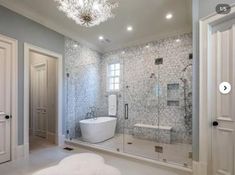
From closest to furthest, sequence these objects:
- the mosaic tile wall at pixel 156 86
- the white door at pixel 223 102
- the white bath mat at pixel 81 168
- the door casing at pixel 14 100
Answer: the white bath mat at pixel 81 168 → the white door at pixel 223 102 → the door casing at pixel 14 100 → the mosaic tile wall at pixel 156 86

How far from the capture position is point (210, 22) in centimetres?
217

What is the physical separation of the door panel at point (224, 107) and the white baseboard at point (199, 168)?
133mm

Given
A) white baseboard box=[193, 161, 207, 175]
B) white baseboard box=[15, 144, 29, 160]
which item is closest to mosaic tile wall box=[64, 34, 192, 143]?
white baseboard box=[15, 144, 29, 160]

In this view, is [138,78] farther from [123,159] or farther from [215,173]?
[215,173]

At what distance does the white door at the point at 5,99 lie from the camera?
2834mm

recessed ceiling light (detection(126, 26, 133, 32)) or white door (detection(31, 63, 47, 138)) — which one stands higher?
recessed ceiling light (detection(126, 26, 133, 32))

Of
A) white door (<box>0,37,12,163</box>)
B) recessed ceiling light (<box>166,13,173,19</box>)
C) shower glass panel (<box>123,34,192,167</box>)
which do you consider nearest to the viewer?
white door (<box>0,37,12,163</box>)

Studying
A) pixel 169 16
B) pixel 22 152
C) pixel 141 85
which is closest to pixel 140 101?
pixel 141 85

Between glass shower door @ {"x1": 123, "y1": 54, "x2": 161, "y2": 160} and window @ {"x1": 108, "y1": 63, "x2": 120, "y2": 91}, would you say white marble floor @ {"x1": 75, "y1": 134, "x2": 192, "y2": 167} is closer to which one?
glass shower door @ {"x1": 123, "y1": 54, "x2": 161, "y2": 160}

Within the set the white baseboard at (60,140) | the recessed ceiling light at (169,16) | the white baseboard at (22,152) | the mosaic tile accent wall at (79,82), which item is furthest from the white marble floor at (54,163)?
the recessed ceiling light at (169,16)

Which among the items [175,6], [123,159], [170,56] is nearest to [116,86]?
[170,56]

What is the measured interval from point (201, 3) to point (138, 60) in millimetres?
2567

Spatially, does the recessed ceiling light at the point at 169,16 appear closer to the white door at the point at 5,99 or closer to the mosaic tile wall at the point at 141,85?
the mosaic tile wall at the point at 141,85

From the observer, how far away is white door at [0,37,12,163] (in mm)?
2834
